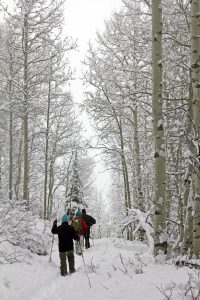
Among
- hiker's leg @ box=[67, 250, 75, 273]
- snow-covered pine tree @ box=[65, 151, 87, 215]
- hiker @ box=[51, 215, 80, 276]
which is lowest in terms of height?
hiker's leg @ box=[67, 250, 75, 273]

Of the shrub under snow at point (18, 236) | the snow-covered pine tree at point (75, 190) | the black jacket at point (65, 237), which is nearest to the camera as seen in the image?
the shrub under snow at point (18, 236)

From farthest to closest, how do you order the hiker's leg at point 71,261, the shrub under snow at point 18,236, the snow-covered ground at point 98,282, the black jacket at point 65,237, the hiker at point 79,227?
the hiker at point 79,227
the black jacket at point 65,237
the hiker's leg at point 71,261
the shrub under snow at point 18,236
the snow-covered ground at point 98,282

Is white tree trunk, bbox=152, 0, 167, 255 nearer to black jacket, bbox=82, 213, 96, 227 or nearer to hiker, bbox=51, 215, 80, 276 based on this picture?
hiker, bbox=51, 215, 80, 276

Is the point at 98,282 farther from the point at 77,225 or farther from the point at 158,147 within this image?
the point at 77,225

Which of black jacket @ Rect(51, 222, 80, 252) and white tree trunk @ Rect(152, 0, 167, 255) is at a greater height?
white tree trunk @ Rect(152, 0, 167, 255)

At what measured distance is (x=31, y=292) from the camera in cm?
732

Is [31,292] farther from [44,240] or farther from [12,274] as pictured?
[44,240]

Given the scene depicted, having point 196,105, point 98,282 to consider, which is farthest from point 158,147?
point 98,282

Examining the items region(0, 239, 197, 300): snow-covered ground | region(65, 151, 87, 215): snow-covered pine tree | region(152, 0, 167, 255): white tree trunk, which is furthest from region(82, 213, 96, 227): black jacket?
region(65, 151, 87, 215): snow-covered pine tree

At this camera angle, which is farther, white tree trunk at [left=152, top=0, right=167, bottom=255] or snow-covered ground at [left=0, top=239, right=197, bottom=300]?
white tree trunk at [left=152, top=0, right=167, bottom=255]

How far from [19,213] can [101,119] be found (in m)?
7.87

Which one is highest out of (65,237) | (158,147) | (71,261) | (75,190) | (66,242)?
(158,147)

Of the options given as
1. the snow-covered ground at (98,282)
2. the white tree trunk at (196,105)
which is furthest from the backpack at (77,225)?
the white tree trunk at (196,105)

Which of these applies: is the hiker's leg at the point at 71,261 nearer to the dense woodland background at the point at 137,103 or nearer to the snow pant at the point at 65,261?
the snow pant at the point at 65,261
